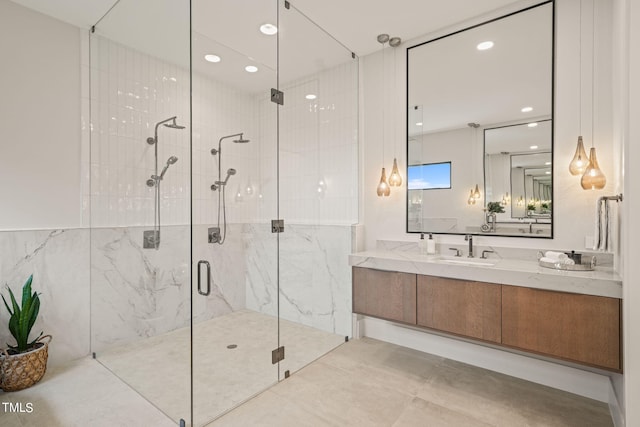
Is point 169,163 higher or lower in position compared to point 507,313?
higher

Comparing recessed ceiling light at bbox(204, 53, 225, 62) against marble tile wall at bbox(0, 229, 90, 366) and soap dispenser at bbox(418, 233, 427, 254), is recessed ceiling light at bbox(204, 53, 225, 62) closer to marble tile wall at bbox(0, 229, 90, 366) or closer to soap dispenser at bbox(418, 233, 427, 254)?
marble tile wall at bbox(0, 229, 90, 366)

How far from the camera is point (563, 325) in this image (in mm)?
1917

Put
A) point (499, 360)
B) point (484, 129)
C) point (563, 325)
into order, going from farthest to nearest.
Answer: point (484, 129)
point (499, 360)
point (563, 325)

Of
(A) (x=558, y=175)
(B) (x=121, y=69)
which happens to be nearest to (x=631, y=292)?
(A) (x=558, y=175)

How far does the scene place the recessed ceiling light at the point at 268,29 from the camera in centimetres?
267

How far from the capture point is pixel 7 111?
240cm

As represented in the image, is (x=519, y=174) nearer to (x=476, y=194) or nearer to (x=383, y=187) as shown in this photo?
(x=476, y=194)

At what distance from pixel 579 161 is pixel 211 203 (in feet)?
8.43

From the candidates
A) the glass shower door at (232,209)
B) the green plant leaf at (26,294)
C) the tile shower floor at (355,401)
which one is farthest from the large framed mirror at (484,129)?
the green plant leaf at (26,294)

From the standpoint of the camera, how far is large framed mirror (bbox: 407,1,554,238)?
95.7 inches

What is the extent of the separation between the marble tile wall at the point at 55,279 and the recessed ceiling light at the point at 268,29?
2.35 metres

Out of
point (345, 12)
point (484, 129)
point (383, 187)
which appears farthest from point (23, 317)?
point (484, 129)

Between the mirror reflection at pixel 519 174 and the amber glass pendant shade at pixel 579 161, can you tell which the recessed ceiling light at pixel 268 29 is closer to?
the mirror reflection at pixel 519 174

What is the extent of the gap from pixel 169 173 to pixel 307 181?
1.23 m
